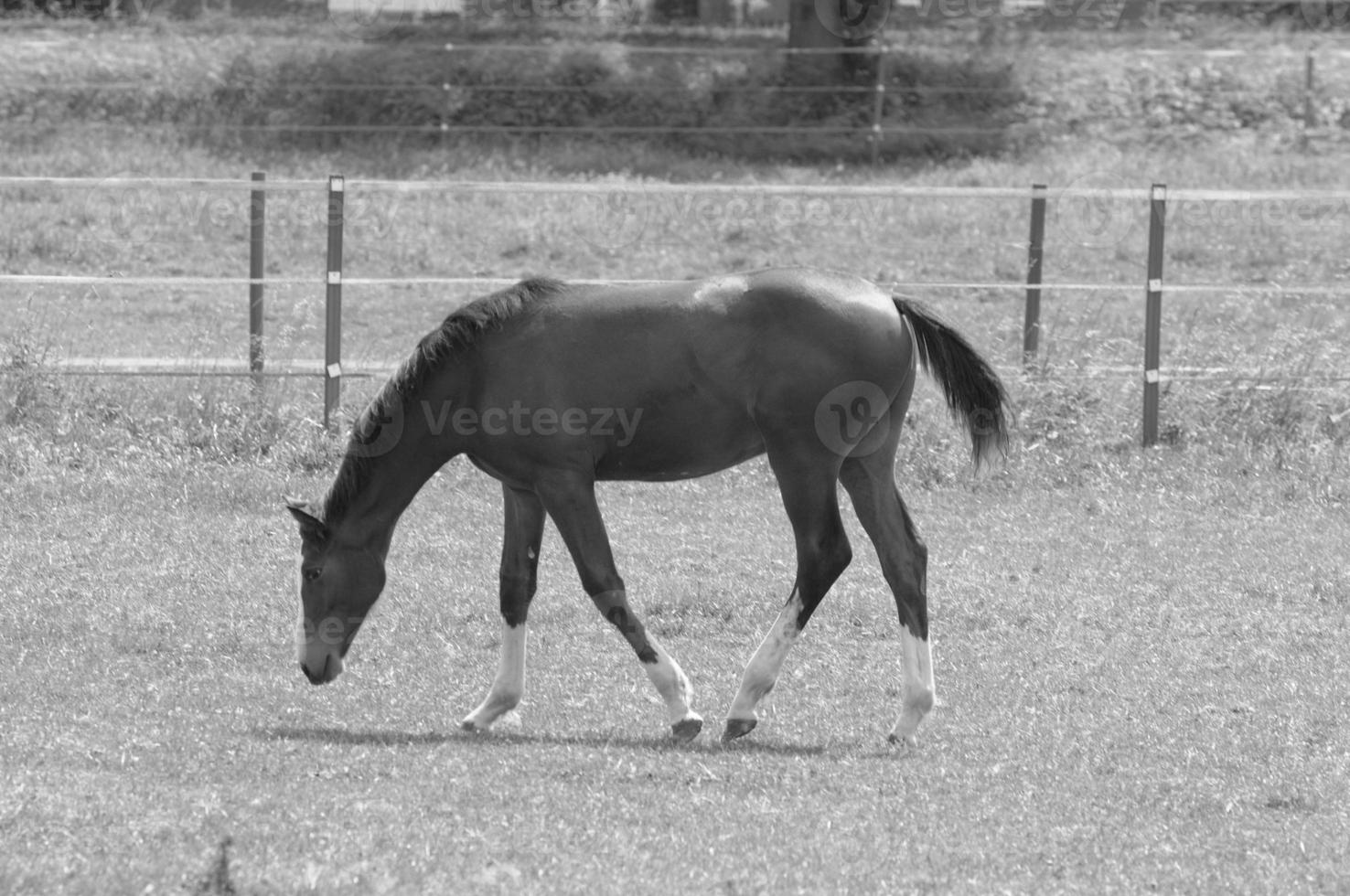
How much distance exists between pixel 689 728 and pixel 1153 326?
21.6ft

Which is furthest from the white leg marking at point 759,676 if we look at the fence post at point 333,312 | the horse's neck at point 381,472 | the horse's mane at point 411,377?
the fence post at point 333,312

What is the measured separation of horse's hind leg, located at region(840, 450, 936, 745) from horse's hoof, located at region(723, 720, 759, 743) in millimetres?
485

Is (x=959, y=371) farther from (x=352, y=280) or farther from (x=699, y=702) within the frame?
(x=352, y=280)

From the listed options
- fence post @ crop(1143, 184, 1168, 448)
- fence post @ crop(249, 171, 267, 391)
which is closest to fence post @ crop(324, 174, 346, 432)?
fence post @ crop(249, 171, 267, 391)

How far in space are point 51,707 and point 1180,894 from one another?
3.77m

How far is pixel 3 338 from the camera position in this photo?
11594 mm

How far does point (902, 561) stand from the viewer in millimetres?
6270

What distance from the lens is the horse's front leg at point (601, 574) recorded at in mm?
6082

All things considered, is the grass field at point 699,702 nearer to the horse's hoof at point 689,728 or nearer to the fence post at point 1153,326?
the horse's hoof at point 689,728

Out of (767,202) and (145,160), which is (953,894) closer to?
(767,202)

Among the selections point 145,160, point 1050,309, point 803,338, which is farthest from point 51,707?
point 145,160

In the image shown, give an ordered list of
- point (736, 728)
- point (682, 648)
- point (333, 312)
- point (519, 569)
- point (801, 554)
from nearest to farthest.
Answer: point (736, 728)
point (801, 554)
point (519, 569)
point (682, 648)
point (333, 312)

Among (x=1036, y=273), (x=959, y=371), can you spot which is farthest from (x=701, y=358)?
(x=1036, y=273)

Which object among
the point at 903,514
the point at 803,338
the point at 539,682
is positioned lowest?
the point at 539,682
